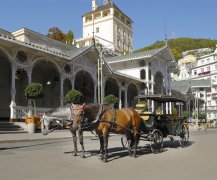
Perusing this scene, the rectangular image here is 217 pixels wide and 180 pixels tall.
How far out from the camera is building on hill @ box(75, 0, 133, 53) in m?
103

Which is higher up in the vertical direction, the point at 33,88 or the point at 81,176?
the point at 33,88

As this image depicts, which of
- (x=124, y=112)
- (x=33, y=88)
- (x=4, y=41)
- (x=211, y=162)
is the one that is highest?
(x=4, y=41)

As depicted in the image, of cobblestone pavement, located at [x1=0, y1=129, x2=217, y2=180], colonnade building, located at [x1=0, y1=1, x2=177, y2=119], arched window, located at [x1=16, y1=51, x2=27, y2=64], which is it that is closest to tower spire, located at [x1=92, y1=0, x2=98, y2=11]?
colonnade building, located at [x1=0, y1=1, x2=177, y2=119]

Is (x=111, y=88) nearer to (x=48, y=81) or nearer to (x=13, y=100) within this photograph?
(x=48, y=81)

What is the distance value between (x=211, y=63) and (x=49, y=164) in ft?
295

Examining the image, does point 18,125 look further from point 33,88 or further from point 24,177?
point 24,177

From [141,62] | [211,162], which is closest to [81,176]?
[211,162]

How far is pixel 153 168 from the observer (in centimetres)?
866

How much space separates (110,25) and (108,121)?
3751 inches

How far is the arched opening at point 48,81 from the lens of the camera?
3381 centimetres

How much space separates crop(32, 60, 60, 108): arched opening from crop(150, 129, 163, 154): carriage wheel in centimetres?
2084

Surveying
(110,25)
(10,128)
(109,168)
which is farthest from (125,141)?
(110,25)

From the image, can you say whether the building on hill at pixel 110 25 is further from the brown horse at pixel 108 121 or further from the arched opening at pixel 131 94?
the brown horse at pixel 108 121

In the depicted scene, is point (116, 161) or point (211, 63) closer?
point (116, 161)
